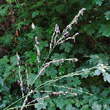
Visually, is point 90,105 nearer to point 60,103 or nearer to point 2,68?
point 60,103

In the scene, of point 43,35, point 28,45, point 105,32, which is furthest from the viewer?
point 28,45

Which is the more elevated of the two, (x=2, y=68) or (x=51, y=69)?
(x=2, y=68)

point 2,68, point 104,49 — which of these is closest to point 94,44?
point 104,49

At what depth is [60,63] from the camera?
1981 mm

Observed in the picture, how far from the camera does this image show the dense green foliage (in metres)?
1.89

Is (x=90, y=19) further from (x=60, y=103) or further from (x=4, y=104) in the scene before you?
(x=4, y=104)

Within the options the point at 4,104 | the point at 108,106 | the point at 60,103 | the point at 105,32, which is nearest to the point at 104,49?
the point at 105,32

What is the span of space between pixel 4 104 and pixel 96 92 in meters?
1.22

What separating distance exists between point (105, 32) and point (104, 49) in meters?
0.60

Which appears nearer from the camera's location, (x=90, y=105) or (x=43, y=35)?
(x=90, y=105)

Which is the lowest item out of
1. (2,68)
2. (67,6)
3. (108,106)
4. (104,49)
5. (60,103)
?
(108,106)

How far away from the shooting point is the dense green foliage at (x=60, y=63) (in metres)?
1.89

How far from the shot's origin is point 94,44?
7.93 feet

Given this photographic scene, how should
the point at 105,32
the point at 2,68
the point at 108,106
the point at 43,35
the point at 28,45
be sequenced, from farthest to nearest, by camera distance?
the point at 28,45, the point at 43,35, the point at 2,68, the point at 108,106, the point at 105,32
